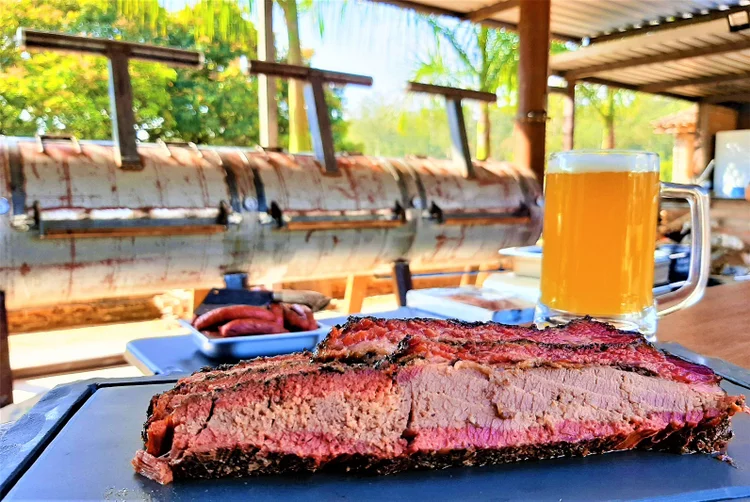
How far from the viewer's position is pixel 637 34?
6.96 meters

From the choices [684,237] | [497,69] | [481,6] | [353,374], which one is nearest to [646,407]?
[353,374]

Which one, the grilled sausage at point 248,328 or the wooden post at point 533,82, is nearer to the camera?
the grilled sausage at point 248,328

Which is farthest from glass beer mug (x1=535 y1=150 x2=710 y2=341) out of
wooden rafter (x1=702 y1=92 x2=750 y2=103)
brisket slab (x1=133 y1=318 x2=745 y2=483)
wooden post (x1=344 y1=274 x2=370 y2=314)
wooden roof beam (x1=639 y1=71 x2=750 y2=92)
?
wooden rafter (x1=702 y1=92 x2=750 y2=103)

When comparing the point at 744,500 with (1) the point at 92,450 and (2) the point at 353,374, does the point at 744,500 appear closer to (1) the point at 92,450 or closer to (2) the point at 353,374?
(2) the point at 353,374

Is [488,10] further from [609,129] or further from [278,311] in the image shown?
[609,129]

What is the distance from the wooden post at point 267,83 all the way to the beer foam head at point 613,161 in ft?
14.9

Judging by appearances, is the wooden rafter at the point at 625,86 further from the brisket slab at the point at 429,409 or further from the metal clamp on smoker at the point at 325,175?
the brisket slab at the point at 429,409

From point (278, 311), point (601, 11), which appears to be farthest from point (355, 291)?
point (601, 11)

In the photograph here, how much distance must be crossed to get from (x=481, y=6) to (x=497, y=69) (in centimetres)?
684

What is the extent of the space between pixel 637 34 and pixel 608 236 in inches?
270

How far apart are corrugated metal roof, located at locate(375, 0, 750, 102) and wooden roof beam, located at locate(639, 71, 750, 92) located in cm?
2

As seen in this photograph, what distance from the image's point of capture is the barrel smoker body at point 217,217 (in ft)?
9.82

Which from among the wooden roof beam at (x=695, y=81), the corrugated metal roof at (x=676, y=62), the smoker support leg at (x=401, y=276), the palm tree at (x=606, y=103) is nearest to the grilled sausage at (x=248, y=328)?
the smoker support leg at (x=401, y=276)

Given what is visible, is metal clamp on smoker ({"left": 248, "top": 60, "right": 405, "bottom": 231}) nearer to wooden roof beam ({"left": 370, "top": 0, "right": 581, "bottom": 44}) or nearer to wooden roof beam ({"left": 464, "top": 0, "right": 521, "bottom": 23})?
wooden roof beam ({"left": 370, "top": 0, "right": 581, "bottom": 44})
